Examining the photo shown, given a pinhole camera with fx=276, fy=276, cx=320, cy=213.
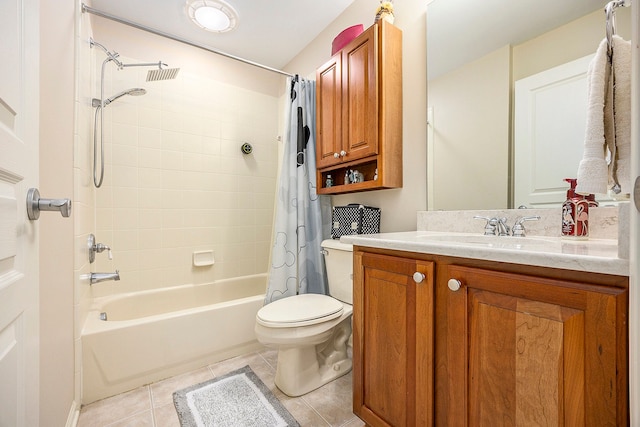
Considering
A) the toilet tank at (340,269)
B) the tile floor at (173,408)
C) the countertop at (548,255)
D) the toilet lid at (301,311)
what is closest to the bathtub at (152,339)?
the tile floor at (173,408)

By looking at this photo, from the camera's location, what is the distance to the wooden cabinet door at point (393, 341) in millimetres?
885

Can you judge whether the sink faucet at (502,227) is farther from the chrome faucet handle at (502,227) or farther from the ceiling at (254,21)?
the ceiling at (254,21)

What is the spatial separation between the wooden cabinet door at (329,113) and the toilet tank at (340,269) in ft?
1.84

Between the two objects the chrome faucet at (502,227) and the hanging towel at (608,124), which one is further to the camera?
the chrome faucet at (502,227)

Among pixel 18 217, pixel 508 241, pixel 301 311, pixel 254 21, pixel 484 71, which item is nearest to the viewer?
pixel 18 217

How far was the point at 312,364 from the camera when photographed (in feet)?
4.99

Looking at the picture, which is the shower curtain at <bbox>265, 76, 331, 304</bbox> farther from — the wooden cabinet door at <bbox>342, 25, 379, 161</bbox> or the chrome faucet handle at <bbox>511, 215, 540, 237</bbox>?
the chrome faucet handle at <bbox>511, 215, 540, 237</bbox>

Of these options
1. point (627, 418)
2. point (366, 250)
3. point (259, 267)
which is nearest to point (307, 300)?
point (366, 250)

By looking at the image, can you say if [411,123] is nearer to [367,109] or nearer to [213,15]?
[367,109]

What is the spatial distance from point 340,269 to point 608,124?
Result: 127 cm

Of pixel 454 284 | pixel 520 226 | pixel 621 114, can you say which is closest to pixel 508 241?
pixel 520 226

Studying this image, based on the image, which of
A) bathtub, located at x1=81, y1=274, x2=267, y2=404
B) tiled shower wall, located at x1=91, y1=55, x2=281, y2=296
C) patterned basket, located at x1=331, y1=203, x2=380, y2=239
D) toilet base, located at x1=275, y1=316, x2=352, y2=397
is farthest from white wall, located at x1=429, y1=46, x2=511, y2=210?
tiled shower wall, located at x1=91, y1=55, x2=281, y2=296

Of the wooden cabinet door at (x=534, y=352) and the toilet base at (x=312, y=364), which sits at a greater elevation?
the wooden cabinet door at (x=534, y=352)

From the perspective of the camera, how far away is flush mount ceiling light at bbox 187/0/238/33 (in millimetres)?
1789
